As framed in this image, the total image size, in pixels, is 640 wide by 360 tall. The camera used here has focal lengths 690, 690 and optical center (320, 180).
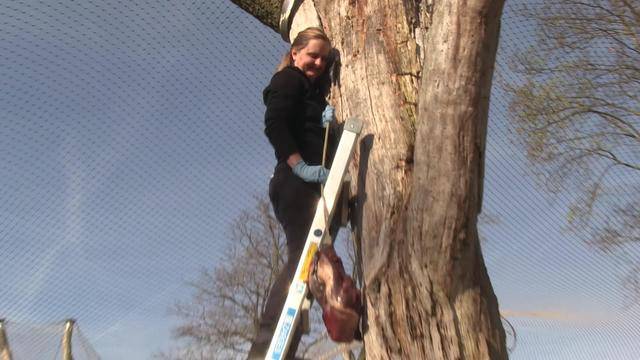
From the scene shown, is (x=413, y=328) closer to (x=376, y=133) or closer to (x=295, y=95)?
(x=376, y=133)

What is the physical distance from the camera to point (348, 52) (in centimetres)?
219

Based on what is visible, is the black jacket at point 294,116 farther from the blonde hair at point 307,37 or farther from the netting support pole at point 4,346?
the netting support pole at point 4,346

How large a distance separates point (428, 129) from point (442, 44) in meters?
0.22

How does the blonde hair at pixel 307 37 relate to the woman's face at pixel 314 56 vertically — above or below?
above

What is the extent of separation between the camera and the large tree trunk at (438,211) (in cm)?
171

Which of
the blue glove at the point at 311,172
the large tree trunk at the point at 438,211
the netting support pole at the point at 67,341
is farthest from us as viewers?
the netting support pole at the point at 67,341

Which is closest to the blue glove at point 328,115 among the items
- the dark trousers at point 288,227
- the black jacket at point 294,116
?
the black jacket at point 294,116

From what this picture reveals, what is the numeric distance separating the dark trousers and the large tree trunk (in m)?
0.34

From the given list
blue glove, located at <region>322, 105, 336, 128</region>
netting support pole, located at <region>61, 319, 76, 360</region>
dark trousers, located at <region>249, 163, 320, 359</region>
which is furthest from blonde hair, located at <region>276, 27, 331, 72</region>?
netting support pole, located at <region>61, 319, 76, 360</region>

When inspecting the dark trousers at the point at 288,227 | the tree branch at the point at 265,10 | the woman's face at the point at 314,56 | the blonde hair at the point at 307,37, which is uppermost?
the tree branch at the point at 265,10

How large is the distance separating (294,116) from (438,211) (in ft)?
2.38

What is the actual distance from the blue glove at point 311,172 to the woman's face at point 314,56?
1.09ft

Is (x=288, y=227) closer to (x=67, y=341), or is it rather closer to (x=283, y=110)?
(x=283, y=110)

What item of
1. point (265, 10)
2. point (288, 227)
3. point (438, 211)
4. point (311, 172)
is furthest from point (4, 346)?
point (438, 211)
